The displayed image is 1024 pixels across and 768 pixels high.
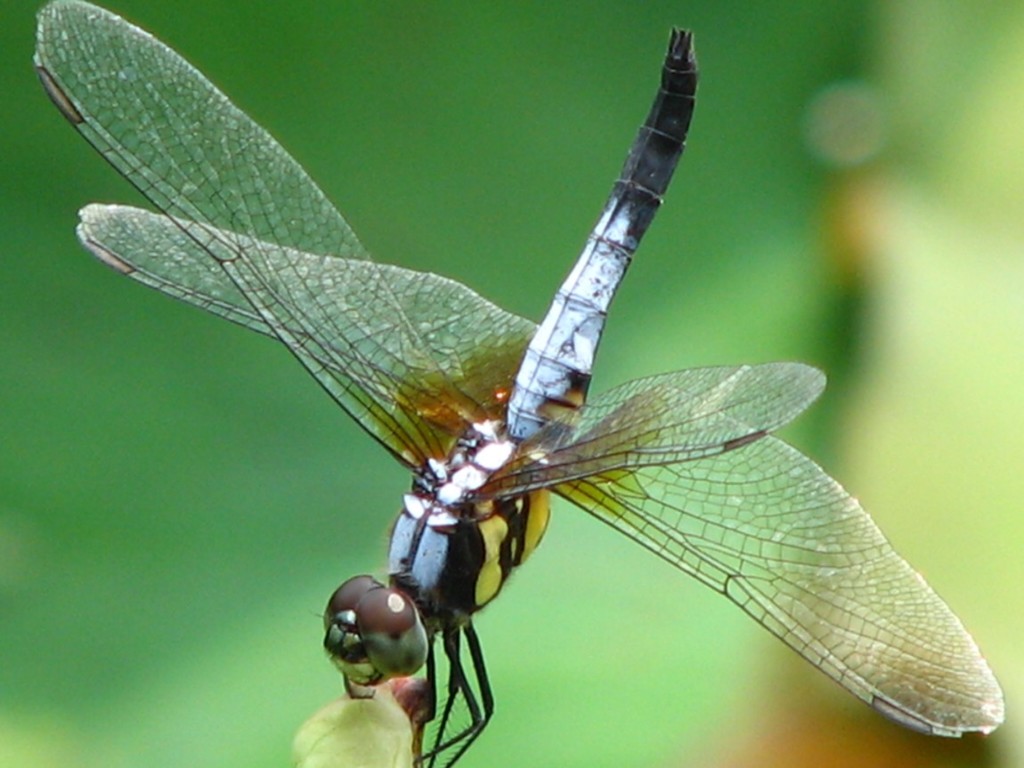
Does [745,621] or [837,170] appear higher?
[837,170]

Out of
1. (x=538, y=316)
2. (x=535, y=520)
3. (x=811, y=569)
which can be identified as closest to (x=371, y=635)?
(x=535, y=520)

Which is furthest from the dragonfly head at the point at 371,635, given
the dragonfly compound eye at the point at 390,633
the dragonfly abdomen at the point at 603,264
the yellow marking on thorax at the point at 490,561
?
the dragonfly abdomen at the point at 603,264

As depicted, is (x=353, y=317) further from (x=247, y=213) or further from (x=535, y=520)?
(x=535, y=520)

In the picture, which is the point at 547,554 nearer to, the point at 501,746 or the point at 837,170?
the point at 501,746

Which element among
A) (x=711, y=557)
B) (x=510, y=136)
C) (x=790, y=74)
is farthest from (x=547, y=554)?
(x=790, y=74)

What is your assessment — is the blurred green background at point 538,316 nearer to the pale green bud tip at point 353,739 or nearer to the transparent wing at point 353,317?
the transparent wing at point 353,317
